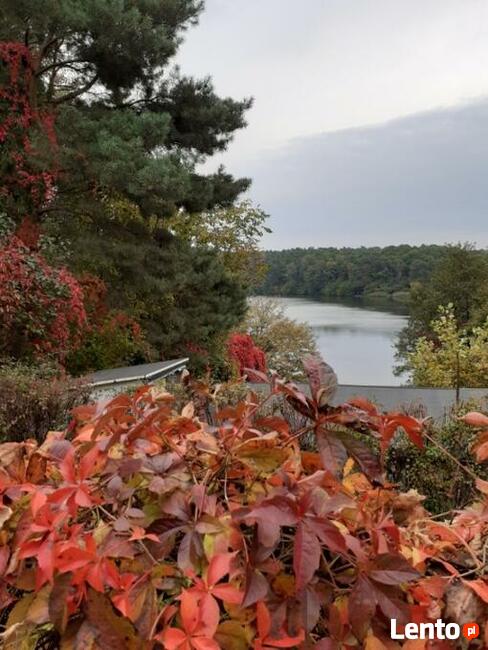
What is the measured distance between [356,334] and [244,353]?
1983 centimetres

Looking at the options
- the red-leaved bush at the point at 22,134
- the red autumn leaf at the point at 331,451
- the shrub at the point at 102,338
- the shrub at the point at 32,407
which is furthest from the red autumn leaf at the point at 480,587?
the red-leaved bush at the point at 22,134

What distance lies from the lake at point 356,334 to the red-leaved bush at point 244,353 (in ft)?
17.9

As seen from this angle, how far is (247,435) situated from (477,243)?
107 ft

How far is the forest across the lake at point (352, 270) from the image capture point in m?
39.7

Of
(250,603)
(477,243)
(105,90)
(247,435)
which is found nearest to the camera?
(250,603)

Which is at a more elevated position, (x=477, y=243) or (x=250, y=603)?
(x=477, y=243)

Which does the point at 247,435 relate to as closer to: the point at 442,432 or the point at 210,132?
the point at 442,432

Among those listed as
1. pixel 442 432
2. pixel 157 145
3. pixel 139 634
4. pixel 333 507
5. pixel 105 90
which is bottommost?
pixel 442 432

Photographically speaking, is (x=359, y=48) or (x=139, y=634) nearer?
(x=139, y=634)

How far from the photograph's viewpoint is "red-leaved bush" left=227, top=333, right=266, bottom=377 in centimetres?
1477

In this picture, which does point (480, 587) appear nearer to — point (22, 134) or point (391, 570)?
point (391, 570)

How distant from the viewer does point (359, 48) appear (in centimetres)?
929

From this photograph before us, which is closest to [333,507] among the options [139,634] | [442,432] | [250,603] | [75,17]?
[250,603]

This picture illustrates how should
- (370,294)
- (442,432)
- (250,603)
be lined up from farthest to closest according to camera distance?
(370,294)
(442,432)
(250,603)
